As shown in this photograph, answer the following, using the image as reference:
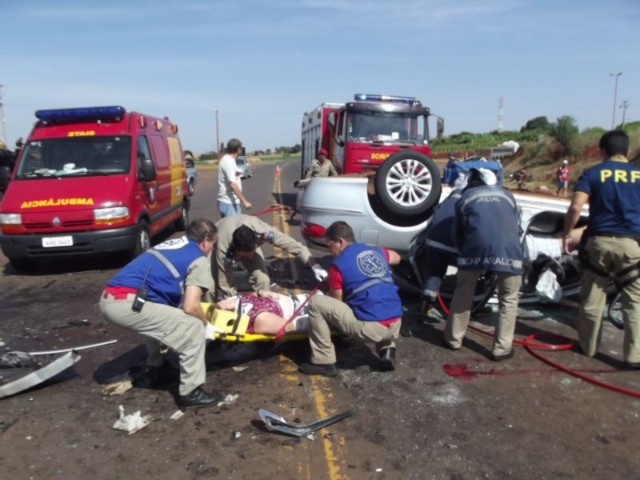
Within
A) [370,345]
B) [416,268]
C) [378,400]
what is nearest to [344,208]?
[416,268]

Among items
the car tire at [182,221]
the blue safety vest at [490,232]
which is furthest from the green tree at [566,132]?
the blue safety vest at [490,232]

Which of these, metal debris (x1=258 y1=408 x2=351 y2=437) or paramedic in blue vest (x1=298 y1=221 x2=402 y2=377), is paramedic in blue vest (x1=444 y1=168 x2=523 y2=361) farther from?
metal debris (x1=258 y1=408 x2=351 y2=437)

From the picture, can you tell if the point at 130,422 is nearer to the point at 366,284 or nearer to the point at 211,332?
the point at 211,332

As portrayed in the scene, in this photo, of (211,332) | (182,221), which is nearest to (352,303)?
(211,332)

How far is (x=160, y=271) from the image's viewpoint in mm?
3746

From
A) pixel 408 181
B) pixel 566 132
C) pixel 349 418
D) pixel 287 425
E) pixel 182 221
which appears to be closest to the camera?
pixel 287 425

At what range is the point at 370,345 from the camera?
4.98 m

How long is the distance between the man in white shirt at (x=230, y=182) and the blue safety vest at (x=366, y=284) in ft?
11.0

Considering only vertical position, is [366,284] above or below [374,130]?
below

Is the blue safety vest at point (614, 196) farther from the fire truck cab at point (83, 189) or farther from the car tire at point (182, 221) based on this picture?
the car tire at point (182, 221)

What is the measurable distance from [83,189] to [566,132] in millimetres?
33351

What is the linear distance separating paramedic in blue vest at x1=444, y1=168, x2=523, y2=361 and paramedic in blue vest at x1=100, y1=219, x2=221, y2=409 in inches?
90.0

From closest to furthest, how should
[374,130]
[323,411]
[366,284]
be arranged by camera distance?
[323,411]
[366,284]
[374,130]

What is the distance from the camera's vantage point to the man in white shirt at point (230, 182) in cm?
739
